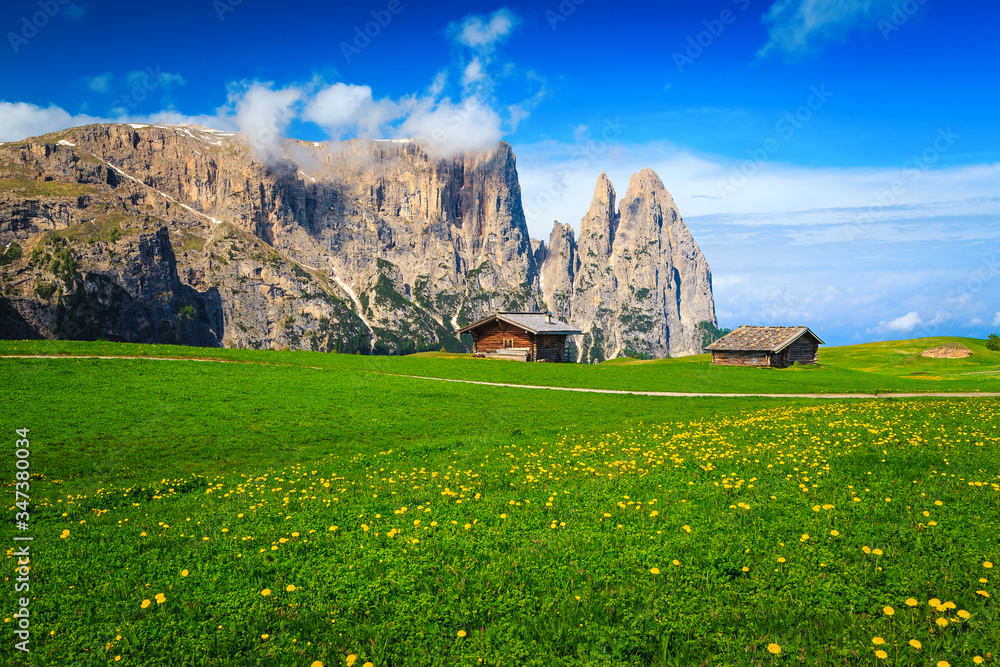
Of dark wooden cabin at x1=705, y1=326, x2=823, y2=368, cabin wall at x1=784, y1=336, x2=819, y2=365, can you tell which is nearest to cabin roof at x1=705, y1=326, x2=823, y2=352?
dark wooden cabin at x1=705, y1=326, x2=823, y2=368

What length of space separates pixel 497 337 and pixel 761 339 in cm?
3125

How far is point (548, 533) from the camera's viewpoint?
8.58m

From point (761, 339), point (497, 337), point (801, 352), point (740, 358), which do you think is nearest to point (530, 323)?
point (497, 337)

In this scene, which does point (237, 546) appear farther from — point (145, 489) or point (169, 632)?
point (145, 489)

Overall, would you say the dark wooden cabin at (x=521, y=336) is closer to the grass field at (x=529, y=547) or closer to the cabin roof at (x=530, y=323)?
the cabin roof at (x=530, y=323)

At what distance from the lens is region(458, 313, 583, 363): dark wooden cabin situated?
57.7m

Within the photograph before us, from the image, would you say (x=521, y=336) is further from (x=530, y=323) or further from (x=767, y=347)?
(x=767, y=347)

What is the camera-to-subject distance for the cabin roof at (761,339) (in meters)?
58.4

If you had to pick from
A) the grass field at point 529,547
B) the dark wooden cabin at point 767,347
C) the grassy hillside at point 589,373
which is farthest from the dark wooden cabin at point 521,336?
the grass field at point 529,547

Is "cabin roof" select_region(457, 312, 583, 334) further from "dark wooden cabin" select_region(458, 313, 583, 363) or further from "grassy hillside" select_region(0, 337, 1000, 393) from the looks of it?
"grassy hillside" select_region(0, 337, 1000, 393)

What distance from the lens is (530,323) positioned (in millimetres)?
58750

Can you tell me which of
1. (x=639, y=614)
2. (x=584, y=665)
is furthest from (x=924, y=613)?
(x=584, y=665)

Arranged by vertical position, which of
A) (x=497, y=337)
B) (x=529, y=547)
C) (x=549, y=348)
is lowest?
(x=529, y=547)

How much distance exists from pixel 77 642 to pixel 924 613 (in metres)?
9.88
